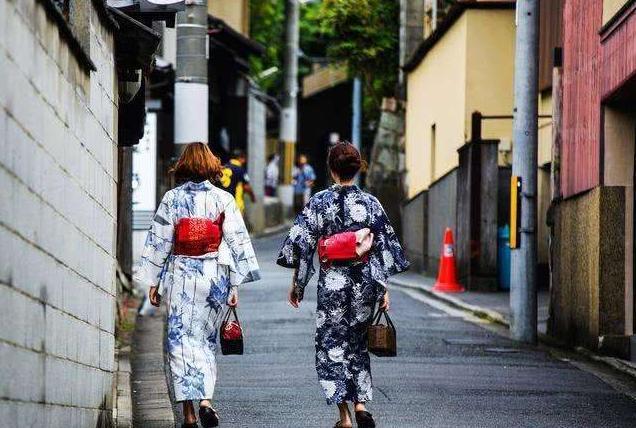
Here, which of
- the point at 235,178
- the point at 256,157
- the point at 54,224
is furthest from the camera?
the point at 256,157

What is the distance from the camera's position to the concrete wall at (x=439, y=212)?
83.6 ft

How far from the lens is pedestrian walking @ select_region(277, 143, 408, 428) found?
9859 mm

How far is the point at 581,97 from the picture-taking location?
16469 mm

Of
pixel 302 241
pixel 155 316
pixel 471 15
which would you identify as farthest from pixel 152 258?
pixel 471 15

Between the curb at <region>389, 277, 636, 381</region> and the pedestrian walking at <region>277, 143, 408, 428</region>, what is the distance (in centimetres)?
407

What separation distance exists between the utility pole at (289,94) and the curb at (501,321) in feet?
59.6

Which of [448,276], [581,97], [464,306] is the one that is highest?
[581,97]


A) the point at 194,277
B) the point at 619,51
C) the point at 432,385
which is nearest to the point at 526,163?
the point at 619,51

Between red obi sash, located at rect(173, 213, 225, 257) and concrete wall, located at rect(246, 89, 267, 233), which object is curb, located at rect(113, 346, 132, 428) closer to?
red obi sash, located at rect(173, 213, 225, 257)

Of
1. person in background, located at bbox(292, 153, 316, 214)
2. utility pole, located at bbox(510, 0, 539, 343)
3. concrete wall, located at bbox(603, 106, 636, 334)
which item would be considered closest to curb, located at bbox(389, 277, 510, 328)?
utility pole, located at bbox(510, 0, 539, 343)

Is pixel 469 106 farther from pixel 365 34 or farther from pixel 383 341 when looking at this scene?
pixel 383 341

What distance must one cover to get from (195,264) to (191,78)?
25.3ft

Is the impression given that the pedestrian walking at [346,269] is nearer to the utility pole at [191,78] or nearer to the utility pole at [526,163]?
the utility pole at [526,163]

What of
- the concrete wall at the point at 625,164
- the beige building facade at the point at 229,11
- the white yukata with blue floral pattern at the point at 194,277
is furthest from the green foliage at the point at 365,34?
the white yukata with blue floral pattern at the point at 194,277
